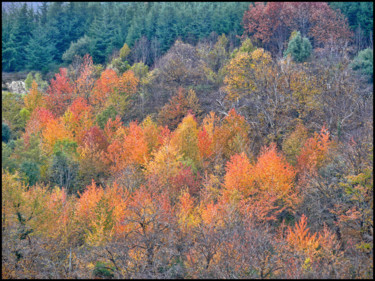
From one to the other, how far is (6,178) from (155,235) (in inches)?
500

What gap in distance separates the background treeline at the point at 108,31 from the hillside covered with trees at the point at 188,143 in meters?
0.32

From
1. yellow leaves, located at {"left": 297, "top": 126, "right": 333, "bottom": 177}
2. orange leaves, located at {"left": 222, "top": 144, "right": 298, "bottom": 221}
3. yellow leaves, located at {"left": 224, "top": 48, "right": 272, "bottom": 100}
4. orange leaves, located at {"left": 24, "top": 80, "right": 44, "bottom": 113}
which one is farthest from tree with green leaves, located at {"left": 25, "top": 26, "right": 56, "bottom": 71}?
yellow leaves, located at {"left": 297, "top": 126, "right": 333, "bottom": 177}

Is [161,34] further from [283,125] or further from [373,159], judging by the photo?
[373,159]

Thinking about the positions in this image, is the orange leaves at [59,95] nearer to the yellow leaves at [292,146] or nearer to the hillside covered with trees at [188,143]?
the hillside covered with trees at [188,143]

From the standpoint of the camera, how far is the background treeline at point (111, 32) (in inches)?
2771

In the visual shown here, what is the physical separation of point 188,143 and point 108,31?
40.4 metres

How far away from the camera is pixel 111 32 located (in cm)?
7331

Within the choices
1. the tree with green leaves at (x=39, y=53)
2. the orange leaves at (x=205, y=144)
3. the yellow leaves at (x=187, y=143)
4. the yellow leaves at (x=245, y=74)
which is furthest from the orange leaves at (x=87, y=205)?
the tree with green leaves at (x=39, y=53)

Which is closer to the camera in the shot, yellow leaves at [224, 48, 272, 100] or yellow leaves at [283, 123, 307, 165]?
yellow leaves at [283, 123, 307, 165]

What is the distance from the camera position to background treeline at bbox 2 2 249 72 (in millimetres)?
70750

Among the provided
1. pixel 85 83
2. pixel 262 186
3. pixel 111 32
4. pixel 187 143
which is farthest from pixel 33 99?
pixel 262 186

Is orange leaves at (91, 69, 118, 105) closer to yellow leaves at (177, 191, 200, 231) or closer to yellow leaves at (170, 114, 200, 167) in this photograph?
yellow leaves at (170, 114, 200, 167)

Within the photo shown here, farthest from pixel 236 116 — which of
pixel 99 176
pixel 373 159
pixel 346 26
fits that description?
pixel 346 26

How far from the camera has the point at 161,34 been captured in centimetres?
7150
